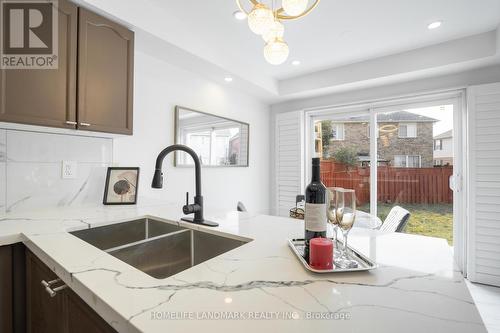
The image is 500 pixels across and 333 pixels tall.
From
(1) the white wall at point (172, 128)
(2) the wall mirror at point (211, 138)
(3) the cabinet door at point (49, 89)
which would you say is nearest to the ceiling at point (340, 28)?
(1) the white wall at point (172, 128)

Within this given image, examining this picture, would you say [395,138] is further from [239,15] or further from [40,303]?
[40,303]

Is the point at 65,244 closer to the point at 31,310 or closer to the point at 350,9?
the point at 31,310

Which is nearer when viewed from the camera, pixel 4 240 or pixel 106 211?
pixel 4 240

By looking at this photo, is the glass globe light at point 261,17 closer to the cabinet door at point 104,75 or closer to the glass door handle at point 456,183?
the cabinet door at point 104,75

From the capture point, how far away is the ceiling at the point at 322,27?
1892 millimetres

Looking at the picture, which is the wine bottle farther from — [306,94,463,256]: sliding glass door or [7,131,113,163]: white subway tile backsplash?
[306,94,463,256]: sliding glass door

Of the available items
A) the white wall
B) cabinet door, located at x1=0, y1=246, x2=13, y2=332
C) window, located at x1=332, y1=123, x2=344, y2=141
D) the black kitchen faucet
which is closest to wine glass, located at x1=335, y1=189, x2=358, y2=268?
the black kitchen faucet

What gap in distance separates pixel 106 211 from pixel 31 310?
2.04 ft

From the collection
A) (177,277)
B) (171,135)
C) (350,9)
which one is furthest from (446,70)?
(177,277)

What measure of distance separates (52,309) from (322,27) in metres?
2.59

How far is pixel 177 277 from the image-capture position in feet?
2.07

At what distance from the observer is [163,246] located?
1.20m

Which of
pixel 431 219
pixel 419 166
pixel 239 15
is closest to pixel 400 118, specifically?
pixel 419 166

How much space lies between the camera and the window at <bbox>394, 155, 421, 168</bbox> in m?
3.04
